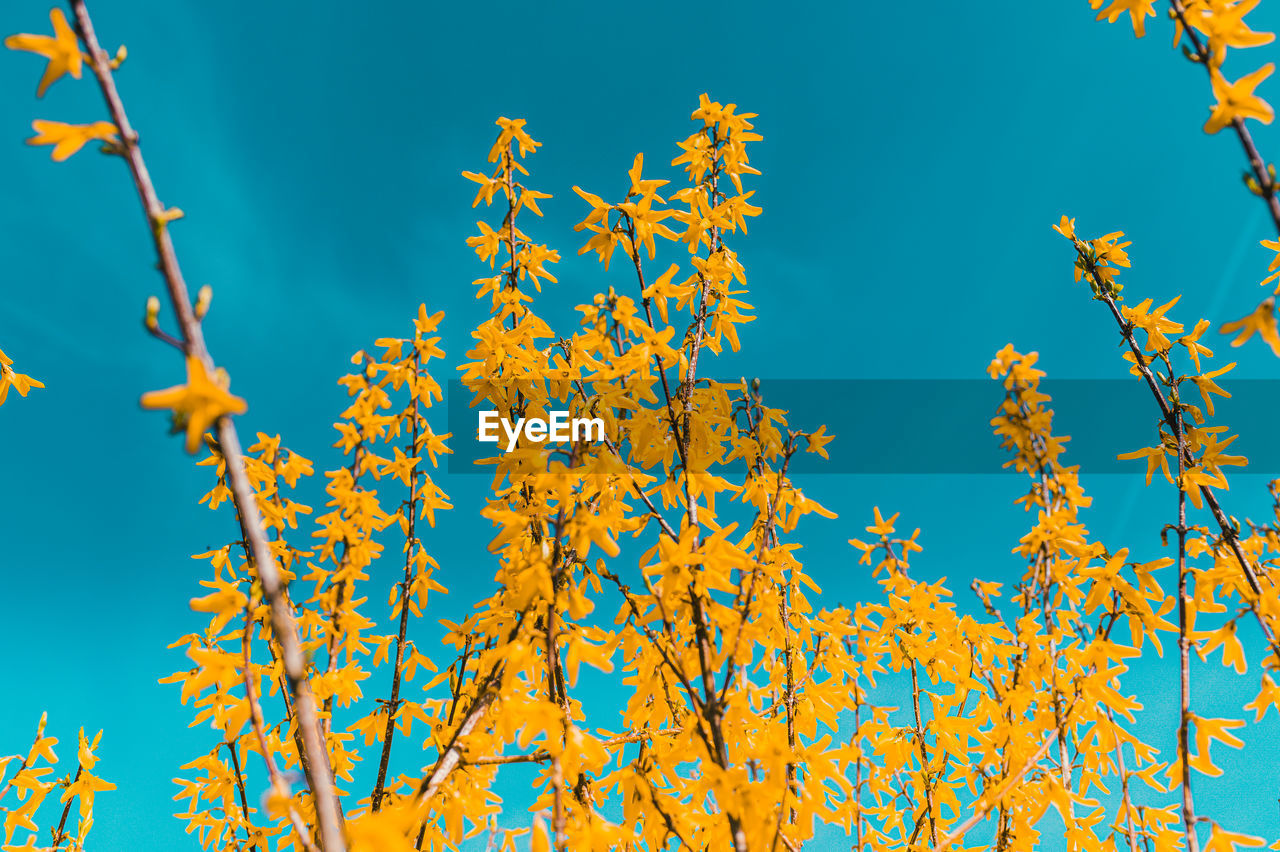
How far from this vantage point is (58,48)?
1.11 metres

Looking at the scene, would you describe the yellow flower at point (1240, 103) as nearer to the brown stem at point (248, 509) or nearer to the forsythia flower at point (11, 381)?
the brown stem at point (248, 509)

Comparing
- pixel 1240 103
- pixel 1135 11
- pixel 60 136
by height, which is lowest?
pixel 60 136

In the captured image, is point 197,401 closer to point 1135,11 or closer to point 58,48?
point 58,48

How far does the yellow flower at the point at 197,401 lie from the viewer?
98 centimetres

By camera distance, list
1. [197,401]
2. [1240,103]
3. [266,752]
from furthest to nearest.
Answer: [1240,103]
[266,752]
[197,401]

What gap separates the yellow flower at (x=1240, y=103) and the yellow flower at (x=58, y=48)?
2498 millimetres

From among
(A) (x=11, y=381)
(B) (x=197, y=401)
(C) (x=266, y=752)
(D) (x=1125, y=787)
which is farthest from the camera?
(A) (x=11, y=381)

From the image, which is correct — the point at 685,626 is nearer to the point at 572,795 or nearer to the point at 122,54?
the point at 572,795

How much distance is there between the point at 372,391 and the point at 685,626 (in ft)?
6.52

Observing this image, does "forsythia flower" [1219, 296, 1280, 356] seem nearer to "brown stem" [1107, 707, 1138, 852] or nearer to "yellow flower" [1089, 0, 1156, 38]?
"yellow flower" [1089, 0, 1156, 38]

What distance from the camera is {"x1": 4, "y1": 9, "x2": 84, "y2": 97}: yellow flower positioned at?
1.11 metres

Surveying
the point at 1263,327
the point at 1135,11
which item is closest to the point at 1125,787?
the point at 1263,327

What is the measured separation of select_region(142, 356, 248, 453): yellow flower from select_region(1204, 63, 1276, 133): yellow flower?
228cm

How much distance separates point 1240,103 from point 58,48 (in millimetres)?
2566
